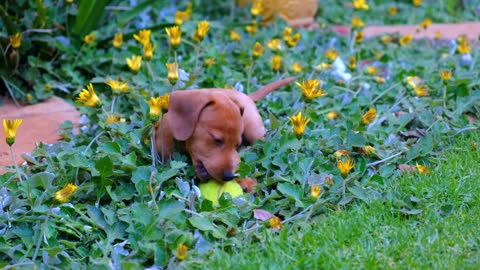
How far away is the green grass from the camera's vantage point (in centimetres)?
282

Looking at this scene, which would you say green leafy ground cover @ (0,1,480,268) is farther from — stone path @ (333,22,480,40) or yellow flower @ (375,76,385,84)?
stone path @ (333,22,480,40)

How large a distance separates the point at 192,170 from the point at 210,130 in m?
0.31

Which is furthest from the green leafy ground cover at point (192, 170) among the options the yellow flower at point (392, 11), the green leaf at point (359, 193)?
the yellow flower at point (392, 11)

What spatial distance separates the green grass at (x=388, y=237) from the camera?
2.82 metres

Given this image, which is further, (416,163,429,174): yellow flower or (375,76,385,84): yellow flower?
(375,76,385,84): yellow flower

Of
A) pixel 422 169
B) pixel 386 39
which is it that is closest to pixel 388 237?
pixel 422 169

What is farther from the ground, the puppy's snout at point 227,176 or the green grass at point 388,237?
the puppy's snout at point 227,176

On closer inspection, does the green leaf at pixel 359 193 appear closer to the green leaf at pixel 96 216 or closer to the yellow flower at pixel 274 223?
the yellow flower at pixel 274 223

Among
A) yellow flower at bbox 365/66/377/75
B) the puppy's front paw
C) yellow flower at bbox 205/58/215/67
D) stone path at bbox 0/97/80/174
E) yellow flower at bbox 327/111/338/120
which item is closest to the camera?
the puppy's front paw

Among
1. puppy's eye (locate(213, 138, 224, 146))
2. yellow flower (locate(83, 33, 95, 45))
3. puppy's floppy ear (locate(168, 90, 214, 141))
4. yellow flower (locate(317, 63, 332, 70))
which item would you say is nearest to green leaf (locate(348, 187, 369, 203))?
puppy's eye (locate(213, 138, 224, 146))

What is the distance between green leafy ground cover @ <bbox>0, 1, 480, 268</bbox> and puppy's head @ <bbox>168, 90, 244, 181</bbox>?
0.36ft

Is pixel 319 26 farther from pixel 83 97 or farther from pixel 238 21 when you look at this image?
pixel 83 97

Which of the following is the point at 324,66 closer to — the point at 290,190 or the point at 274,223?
the point at 290,190

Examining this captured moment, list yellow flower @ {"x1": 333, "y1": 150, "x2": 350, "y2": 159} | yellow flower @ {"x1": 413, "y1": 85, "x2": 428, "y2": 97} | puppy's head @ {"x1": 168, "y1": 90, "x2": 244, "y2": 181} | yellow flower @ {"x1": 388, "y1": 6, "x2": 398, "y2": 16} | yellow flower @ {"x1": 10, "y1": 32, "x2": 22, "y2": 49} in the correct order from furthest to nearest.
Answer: yellow flower @ {"x1": 388, "y1": 6, "x2": 398, "y2": 16} → yellow flower @ {"x1": 10, "y1": 32, "x2": 22, "y2": 49} → yellow flower @ {"x1": 413, "y1": 85, "x2": 428, "y2": 97} → yellow flower @ {"x1": 333, "y1": 150, "x2": 350, "y2": 159} → puppy's head @ {"x1": 168, "y1": 90, "x2": 244, "y2": 181}
